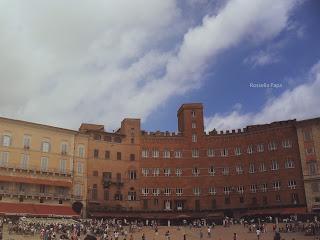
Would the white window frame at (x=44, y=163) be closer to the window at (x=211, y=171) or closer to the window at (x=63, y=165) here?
the window at (x=63, y=165)

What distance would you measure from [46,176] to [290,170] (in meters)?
45.1

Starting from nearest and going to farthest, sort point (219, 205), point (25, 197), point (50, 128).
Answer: point (25, 197) → point (50, 128) → point (219, 205)

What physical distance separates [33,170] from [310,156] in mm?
50138

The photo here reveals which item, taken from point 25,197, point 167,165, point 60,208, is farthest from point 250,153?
point 25,197

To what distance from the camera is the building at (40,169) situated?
224ft

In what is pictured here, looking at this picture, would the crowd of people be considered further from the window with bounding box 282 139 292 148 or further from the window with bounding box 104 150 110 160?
the window with bounding box 104 150 110 160

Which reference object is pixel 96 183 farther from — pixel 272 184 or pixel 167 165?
pixel 272 184

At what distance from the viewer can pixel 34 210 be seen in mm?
67062

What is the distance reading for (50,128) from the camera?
76.1 metres

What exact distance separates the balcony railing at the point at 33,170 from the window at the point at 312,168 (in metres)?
44.2

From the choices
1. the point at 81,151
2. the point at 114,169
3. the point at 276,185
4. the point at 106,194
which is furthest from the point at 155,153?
the point at 276,185

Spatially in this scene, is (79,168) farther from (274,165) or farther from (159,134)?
(274,165)

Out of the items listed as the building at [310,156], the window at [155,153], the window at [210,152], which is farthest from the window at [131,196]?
the building at [310,156]

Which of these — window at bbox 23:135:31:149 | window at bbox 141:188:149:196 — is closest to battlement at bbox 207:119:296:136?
window at bbox 141:188:149:196
